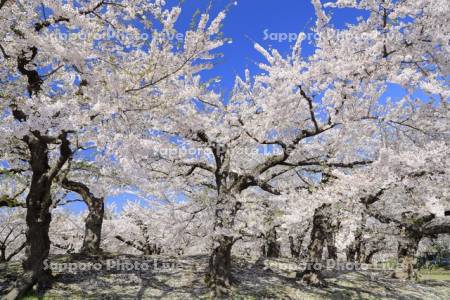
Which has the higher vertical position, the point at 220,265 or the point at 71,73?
the point at 71,73

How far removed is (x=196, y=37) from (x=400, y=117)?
6331 millimetres

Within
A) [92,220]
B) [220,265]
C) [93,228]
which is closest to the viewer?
[220,265]

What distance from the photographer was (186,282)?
1334cm

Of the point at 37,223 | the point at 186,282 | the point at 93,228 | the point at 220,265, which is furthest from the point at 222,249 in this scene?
the point at 93,228

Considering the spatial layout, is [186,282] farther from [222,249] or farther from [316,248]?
[316,248]

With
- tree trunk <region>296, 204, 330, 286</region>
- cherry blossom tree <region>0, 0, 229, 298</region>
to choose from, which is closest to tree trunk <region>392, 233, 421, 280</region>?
tree trunk <region>296, 204, 330, 286</region>

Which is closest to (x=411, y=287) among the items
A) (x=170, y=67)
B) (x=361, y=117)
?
(x=361, y=117)

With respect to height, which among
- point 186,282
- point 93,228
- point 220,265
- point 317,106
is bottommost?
point 186,282

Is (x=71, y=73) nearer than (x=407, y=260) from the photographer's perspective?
Yes

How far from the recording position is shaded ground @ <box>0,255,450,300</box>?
1188cm

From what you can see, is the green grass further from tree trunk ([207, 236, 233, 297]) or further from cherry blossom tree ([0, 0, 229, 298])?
cherry blossom tree ([0, 0, 229, 298])

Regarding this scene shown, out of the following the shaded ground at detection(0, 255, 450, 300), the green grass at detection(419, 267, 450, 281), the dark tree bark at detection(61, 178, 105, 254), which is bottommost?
the green grass at detection(419, 267, 450, 281)

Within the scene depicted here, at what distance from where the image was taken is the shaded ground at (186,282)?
11.9 meters

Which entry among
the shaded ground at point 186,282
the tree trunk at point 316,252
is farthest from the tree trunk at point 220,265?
the tree trunk at point 316,252
